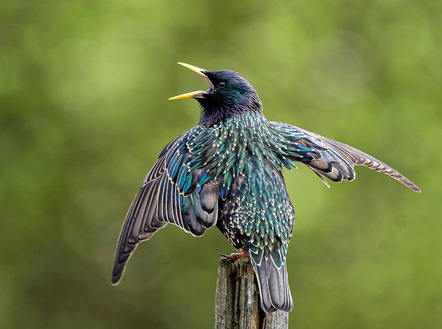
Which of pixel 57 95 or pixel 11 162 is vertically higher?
pixel 57 95

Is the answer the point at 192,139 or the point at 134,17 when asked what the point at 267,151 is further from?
the point at 134,17

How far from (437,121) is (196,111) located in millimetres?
3371

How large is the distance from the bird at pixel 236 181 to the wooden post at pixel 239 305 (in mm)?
93

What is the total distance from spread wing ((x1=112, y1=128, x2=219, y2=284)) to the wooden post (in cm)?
32

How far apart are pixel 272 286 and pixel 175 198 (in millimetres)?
900

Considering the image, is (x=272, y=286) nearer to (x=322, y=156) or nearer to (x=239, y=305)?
(x=239, y=305)

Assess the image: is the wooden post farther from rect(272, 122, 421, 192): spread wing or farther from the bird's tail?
rect(272, 122, 421, 192): spread wing

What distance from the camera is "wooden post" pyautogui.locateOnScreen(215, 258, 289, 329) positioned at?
3.50 meters

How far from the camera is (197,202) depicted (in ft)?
12.7

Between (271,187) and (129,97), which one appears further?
(129,97)

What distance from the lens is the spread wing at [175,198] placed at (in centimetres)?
384

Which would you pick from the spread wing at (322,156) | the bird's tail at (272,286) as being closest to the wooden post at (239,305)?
the bird's tail at (272,286)

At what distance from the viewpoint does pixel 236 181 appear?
3.91m

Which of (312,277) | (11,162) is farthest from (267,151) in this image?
(11,162)
